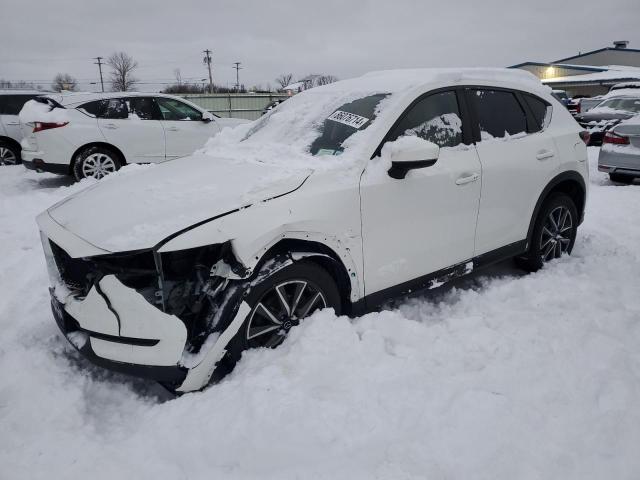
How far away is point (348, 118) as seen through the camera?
308 centimetres

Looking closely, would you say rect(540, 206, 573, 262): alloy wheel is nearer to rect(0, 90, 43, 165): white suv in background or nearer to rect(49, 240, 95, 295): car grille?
rect(49, 240, 95, 295): car grille

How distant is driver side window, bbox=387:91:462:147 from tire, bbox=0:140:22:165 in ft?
33.8

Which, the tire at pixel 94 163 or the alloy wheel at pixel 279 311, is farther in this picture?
the tire at pixel 94 163

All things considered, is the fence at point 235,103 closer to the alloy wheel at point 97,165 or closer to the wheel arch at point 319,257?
the alloy wheel at point 97,165

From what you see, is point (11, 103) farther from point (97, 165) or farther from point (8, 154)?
point (97, 165)

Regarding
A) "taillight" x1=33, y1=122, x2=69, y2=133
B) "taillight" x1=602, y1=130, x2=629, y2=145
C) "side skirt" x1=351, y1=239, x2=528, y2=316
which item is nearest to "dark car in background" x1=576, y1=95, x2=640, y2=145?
"taillight" x1=602, y1=130, x2=629, y2=145

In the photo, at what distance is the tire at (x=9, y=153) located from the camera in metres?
10.0

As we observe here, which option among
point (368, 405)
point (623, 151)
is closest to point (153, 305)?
point (368, 405)

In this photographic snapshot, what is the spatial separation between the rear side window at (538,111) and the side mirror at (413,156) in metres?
1.64

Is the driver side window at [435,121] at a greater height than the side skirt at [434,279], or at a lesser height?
greater

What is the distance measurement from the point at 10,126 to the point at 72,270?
31.4 feet

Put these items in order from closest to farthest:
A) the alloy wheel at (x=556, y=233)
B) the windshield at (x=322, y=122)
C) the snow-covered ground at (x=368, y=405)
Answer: the snow-covered ground at (x=368, y=405)
the windshield at (x=322, y=122)
the alloy wheel at (x=556, y=233)

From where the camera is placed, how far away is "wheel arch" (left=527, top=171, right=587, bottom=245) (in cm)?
388

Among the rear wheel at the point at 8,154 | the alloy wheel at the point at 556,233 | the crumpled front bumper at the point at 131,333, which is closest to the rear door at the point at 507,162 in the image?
the alloy wheel at the point at 556,233
